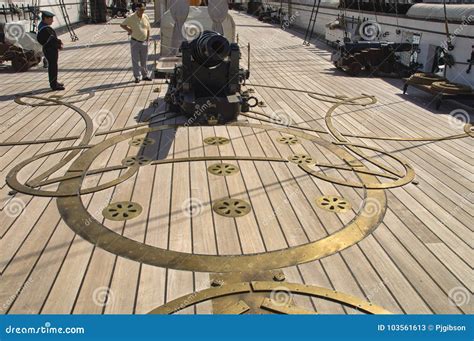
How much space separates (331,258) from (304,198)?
1.10 metres

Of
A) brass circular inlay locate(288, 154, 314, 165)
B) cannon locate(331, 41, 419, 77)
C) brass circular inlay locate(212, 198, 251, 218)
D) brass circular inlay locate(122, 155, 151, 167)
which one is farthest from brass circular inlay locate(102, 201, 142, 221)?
cannon locate(331, 41, 419, 77)

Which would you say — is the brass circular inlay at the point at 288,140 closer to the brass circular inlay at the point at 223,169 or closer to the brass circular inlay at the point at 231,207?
the brass circular inlay at the point at 223,169

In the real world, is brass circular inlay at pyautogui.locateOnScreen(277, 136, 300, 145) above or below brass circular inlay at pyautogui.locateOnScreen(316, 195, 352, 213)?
above

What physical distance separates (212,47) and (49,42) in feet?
14.0

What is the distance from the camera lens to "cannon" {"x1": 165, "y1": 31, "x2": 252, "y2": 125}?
668 cm

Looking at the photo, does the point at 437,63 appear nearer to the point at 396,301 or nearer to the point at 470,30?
the point at 470,30

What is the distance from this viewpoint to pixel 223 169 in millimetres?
5133

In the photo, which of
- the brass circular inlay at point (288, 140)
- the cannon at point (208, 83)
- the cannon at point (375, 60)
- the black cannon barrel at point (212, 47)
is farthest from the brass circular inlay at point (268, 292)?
the cannon at point (375, 60)

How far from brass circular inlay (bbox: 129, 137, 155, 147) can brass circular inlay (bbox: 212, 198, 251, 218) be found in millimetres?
2116

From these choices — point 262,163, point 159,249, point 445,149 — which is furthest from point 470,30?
point 159,249

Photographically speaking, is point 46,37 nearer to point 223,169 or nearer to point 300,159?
point 223,169

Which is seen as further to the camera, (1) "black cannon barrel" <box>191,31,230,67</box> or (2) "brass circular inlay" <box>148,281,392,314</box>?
(1) "black cannon barrel" <box>191,31,230,67</box>

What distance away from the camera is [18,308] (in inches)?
110

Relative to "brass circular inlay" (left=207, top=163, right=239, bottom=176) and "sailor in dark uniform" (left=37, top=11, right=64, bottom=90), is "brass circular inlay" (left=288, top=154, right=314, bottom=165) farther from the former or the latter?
"sailor in dark uniform" (left=37, top=11, right=64, bottom=90)
